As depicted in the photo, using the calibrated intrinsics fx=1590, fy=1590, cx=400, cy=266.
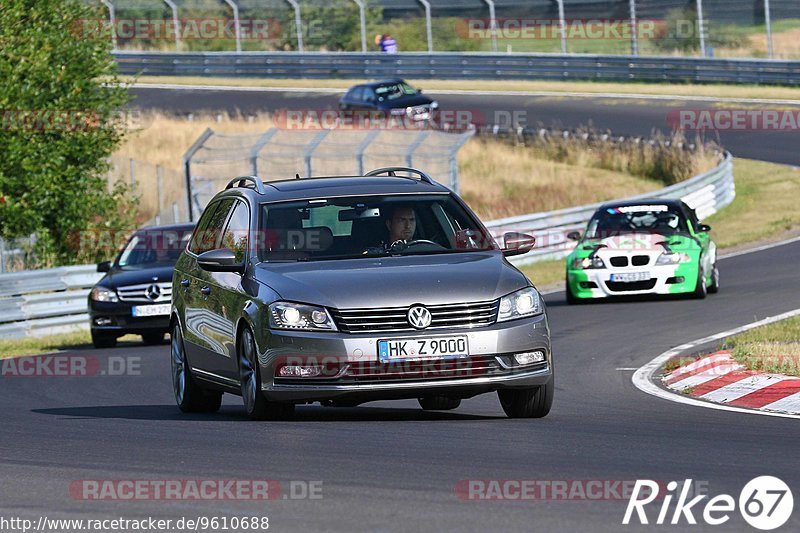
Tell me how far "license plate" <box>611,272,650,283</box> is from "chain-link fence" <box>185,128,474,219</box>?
8.86 metres

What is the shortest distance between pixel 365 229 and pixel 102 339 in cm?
1104

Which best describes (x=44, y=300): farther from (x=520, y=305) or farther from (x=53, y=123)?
(x=520, y=305)

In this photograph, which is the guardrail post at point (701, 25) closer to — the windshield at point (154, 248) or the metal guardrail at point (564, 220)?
the metal guardrail at point (564, 220)

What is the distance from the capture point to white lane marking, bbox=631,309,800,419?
35.7ft

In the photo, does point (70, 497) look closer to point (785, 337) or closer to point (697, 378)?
point (697, 378)

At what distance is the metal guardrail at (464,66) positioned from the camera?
4851 cm

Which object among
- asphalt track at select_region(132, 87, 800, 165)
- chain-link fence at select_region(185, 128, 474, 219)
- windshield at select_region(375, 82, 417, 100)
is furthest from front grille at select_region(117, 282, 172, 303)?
windshield at select_region(375, 82, 417, 100)

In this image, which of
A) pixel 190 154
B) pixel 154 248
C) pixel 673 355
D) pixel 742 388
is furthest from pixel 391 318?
pixel 190 154

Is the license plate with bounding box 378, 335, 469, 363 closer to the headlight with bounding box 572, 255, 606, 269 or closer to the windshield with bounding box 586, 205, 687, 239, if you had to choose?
the headlight with bounding box 572, 255, 606, 269

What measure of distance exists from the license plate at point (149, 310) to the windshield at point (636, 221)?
19.3 feet

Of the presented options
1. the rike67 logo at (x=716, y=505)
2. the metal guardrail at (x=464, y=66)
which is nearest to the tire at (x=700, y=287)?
the rike67 logo at (x=716, y=505)

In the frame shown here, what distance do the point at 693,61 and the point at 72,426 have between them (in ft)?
136

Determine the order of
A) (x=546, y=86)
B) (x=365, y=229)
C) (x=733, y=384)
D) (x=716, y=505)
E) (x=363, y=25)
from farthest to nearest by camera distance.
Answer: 1. (x=363, y=25)
2. (x=546, y=86)
3. (x=733, y=384)
4. (x=365, y=229)
5. (x=716, y=505)

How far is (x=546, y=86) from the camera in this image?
52781 millimetres
